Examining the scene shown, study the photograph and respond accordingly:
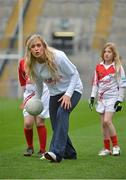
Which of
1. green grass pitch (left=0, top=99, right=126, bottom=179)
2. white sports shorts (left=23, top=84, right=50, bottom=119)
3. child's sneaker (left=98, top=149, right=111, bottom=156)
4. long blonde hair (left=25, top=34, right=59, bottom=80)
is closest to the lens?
green grass pitch (left=0, top=99, right=126, bottom=179)

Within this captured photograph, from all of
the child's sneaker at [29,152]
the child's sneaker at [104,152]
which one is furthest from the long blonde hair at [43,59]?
the child's sneaker at [104,152]

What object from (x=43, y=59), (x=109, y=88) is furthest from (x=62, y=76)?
(x=109, y=88)

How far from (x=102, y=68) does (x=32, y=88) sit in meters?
1.11

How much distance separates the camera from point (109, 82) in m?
11.0

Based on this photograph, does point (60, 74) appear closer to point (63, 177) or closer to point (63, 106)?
point (63, 106)

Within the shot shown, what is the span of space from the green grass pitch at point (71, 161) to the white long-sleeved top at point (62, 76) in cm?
97

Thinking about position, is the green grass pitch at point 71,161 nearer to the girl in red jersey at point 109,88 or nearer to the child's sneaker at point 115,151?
the child's sneaker at point 115,151

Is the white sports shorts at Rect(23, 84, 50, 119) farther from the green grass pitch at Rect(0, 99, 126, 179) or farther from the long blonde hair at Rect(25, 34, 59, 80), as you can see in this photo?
the long blonde hair at Rect(25, 34, 59, 80)

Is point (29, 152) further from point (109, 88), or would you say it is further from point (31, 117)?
point (109, 88)

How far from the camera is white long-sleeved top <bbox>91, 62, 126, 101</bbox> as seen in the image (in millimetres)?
10938

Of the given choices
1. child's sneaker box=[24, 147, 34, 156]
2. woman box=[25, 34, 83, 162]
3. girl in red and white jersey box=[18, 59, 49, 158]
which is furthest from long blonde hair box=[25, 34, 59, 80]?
child's sneaker box=[24, 147, 34, 156]

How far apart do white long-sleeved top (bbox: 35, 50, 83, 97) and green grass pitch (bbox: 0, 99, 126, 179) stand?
38.3 inches

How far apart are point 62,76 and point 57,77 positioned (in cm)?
12

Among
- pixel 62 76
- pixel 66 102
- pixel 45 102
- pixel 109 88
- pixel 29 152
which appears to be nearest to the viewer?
pixel 66 102
